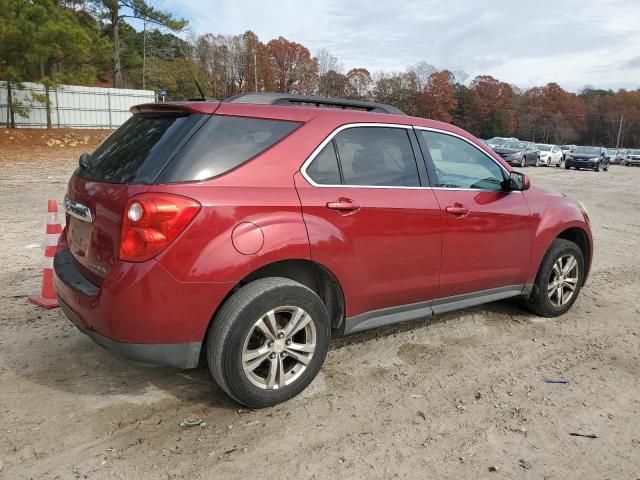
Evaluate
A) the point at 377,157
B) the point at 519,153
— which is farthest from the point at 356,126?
the point at 519,153

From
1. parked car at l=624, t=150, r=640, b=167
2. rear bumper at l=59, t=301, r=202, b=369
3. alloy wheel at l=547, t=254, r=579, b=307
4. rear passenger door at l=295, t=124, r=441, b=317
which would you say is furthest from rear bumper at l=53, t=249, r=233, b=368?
parked car at l=624, t=150, r=640, b=167

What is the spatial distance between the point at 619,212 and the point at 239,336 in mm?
12639

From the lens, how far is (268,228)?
9.76 feet

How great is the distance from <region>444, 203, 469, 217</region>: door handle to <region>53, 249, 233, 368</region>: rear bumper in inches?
69.5

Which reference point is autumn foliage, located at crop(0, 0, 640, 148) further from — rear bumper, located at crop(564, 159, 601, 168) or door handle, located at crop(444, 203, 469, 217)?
rear bumper, located at crop(564, 159, 601, 168)

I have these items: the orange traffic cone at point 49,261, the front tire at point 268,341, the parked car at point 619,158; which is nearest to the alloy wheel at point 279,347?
→ the front tire at point 268,341

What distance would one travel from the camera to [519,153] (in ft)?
94.7

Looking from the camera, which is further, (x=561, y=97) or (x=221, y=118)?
(x=561, y=97)

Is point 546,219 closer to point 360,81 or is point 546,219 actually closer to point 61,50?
point 61,50

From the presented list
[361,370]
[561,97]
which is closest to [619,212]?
[361,370]

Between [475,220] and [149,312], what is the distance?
2454mm

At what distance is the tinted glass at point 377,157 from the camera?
3.45m

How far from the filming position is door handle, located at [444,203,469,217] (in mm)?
3848

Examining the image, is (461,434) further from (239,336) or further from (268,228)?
(268,228)
